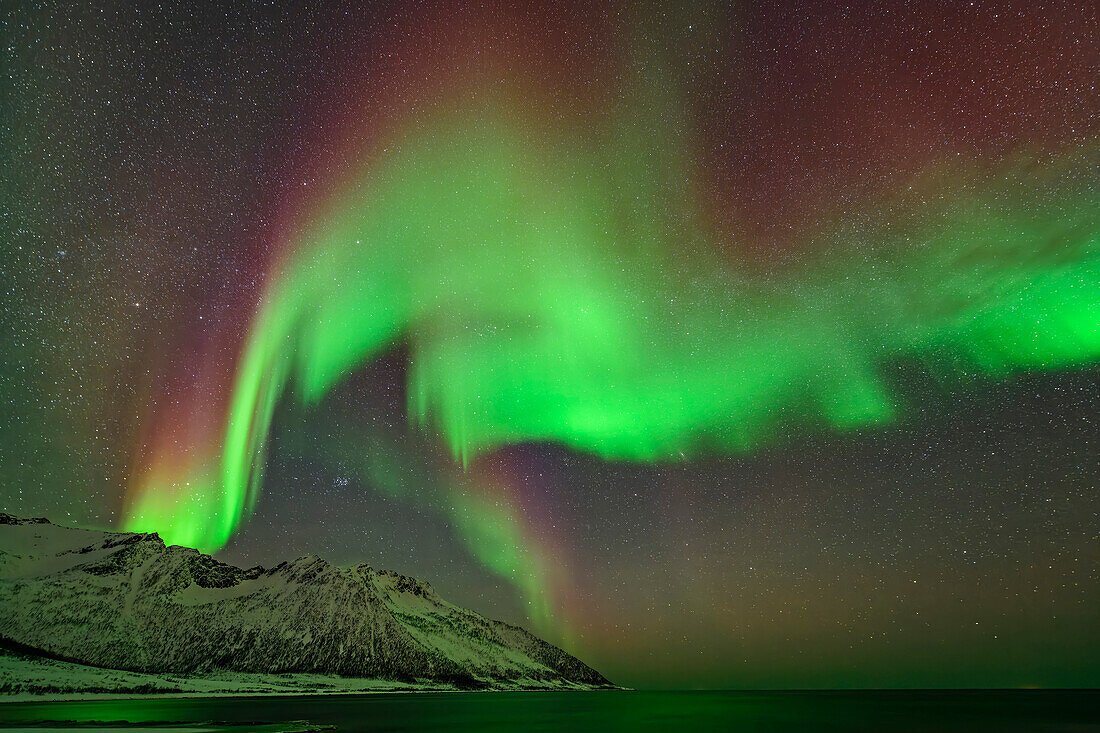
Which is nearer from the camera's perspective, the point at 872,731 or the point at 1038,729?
the point at 872,731

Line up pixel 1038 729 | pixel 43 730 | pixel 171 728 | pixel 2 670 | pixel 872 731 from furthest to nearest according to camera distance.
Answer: pixel 2 670 → pixel 1038 729 → pixel 872 731 → pixel 171 728 → pixel 43 730

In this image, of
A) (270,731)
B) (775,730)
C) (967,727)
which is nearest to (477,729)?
(270,731)

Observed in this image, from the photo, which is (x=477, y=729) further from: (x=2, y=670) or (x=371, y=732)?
(x=2, y=670)

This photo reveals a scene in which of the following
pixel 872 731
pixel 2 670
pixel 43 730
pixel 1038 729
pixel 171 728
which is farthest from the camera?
pixel 2 670

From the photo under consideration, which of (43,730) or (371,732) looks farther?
(371,732)

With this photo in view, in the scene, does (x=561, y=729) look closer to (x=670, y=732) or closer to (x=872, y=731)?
(x=670, y=732)

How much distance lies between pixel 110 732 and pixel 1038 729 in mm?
96382

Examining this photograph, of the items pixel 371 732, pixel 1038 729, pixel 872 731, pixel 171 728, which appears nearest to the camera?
pixel 171 728

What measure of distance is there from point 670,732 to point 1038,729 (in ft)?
144

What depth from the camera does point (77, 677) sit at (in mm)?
195250

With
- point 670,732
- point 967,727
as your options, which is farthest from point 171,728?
point 967,727

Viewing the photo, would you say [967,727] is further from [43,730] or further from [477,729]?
[43,730]

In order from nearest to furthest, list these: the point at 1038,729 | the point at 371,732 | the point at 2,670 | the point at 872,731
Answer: the point at 371,732
the point at 872,731
the point at 1038,729
the point at 2,670

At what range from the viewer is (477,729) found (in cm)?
7788
